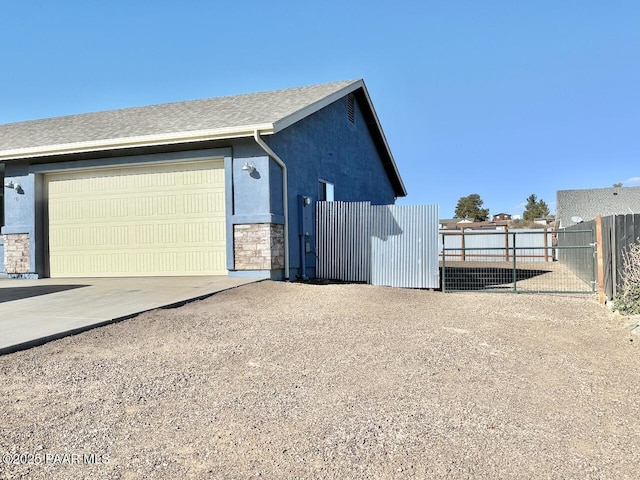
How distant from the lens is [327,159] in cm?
1373

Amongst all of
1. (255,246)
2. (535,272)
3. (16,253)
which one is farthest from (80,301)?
(535,272)

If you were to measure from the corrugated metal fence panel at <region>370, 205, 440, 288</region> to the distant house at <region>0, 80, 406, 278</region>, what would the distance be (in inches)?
76.2

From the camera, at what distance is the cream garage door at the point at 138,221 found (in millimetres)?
10648

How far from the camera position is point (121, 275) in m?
11.3

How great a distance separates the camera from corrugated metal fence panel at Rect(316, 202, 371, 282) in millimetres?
11422

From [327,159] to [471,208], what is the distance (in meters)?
67.4

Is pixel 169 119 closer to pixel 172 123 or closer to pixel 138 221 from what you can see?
pixel 172 123

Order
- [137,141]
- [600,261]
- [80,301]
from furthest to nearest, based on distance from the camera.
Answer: [137,141] → [600,261] → [80,301]

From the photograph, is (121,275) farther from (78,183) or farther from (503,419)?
(503,419)

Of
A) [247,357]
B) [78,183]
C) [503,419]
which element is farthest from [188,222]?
[503,419]

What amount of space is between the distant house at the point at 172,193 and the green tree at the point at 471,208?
66.2m

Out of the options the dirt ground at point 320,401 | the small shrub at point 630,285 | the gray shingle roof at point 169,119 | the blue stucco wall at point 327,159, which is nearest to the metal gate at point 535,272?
the small shrub at point 630,285

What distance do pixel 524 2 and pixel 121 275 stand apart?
12577mm

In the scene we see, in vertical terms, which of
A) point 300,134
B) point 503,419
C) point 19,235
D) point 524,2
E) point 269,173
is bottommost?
point 503,419
